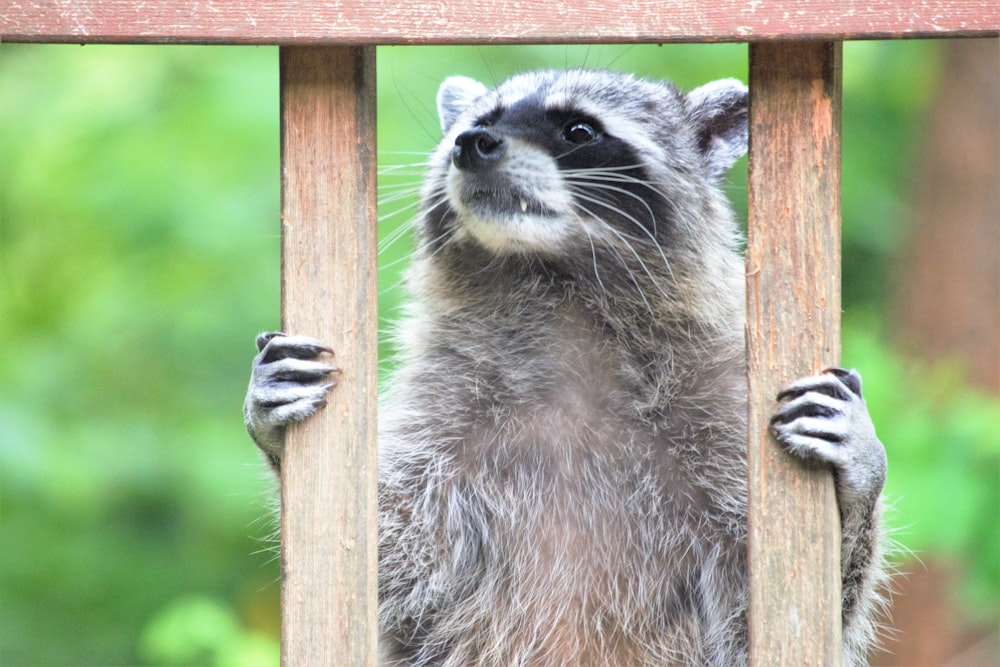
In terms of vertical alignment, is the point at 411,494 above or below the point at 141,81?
below

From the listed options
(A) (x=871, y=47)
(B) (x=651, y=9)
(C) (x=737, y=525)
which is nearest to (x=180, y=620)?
(C) (x=737, y=525)

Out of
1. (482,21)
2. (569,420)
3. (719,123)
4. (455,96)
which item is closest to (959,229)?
(719,123)

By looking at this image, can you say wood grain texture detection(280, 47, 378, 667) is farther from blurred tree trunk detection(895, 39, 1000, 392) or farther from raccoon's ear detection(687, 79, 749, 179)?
blurred tree trunk detection(895, 39, 1000, 392)

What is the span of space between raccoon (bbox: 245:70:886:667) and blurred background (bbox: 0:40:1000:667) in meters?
0.94

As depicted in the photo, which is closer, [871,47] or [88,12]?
[88,12]

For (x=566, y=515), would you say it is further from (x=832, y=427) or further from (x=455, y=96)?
(x=455, y=96)

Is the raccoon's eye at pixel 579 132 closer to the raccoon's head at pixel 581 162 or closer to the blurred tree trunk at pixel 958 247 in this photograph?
the raccoon's head at pixel 581 162

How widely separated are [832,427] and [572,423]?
40.0 inches

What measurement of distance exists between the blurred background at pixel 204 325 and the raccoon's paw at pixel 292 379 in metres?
1.70

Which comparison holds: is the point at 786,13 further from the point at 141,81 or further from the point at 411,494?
the point at 141,81

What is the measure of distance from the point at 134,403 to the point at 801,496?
432 cm

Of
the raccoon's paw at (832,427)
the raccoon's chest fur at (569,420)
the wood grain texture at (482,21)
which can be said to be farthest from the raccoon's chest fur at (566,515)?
the wood grain texture at (482,21)

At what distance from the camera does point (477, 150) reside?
10.7 feet

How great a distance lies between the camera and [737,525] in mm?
3361
